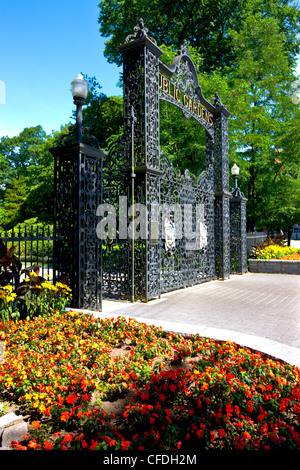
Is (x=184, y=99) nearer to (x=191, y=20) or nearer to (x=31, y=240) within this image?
(x=31, y=240)

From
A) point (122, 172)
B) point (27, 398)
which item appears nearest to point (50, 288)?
point (27, 398)

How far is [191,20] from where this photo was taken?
67.8ft

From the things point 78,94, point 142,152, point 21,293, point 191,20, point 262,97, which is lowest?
point 21,293

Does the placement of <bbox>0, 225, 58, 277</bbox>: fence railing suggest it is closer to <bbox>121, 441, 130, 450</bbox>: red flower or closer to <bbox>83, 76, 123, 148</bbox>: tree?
<bbox>121, 441, 130, 450</bbox>: red flower

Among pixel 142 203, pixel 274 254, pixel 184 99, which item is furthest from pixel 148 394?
pixel 274 254

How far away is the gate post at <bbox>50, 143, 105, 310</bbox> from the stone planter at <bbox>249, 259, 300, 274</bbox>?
10.1 meters

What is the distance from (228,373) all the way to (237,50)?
20.6 metres

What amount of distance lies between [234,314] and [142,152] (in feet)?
13.2

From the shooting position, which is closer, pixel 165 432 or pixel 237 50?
pixel 165 432

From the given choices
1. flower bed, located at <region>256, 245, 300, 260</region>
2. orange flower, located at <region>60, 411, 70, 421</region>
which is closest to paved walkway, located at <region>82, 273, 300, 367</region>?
orange flower, located at <region>60, 411, 70, 421</region>

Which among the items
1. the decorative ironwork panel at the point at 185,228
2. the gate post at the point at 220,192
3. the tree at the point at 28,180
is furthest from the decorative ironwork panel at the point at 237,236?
the tree at the point at 28,180

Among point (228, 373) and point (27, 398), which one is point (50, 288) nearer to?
point (27, 398)
